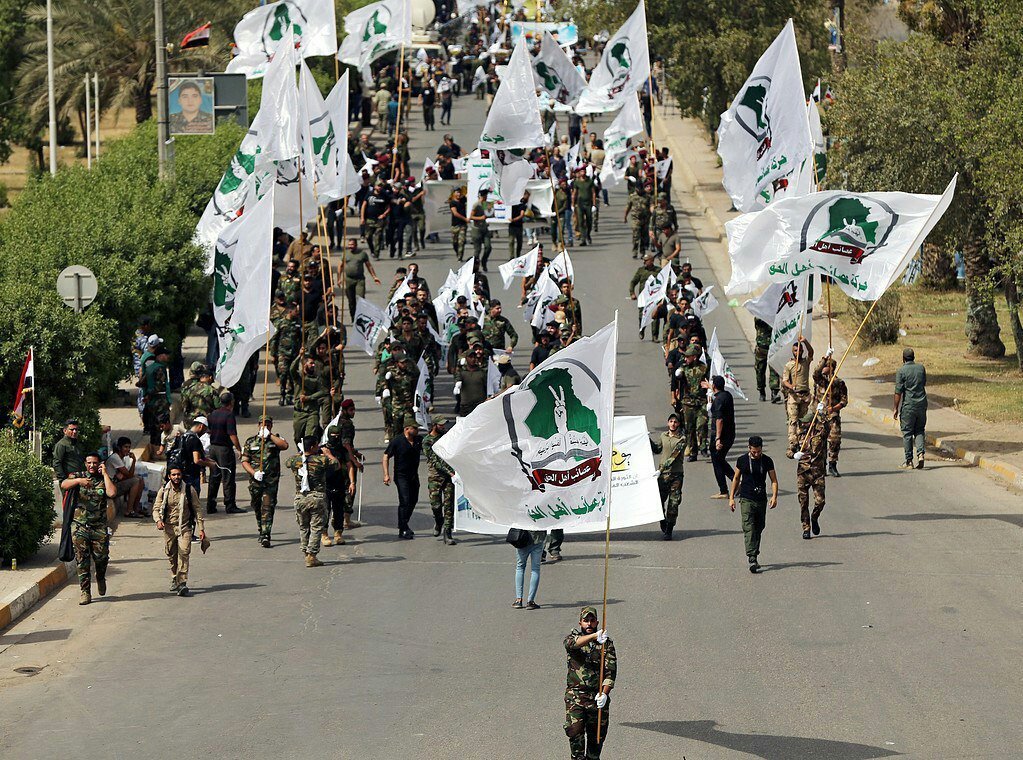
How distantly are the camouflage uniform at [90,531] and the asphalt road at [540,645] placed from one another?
0.38 metres

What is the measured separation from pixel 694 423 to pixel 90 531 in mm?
9048

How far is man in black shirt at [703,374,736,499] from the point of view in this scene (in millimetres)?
20578

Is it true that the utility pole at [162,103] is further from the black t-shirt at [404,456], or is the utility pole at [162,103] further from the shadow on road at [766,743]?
the shadow on road at [766,743]

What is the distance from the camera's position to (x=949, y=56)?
28.6 m

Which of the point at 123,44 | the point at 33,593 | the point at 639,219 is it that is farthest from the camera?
the point at 123,44

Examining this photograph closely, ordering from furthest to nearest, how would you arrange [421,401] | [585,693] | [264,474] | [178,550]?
[421,401]
[264,474]
[178,550]
[585,693]

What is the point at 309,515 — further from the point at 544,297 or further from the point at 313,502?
the point at 544,297

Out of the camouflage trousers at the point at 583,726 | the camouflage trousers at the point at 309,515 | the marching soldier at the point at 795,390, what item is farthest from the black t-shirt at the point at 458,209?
the camouflage trousers at the point at 583,726

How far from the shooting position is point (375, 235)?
37625 mm

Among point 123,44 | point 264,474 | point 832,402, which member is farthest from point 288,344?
point 123,44

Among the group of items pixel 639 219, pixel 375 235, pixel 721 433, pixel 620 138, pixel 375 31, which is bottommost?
pixel 721 433

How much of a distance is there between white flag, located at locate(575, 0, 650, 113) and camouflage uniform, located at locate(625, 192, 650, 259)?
4.32 metres

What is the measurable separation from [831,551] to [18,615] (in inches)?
341

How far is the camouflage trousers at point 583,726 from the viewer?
460 inches
